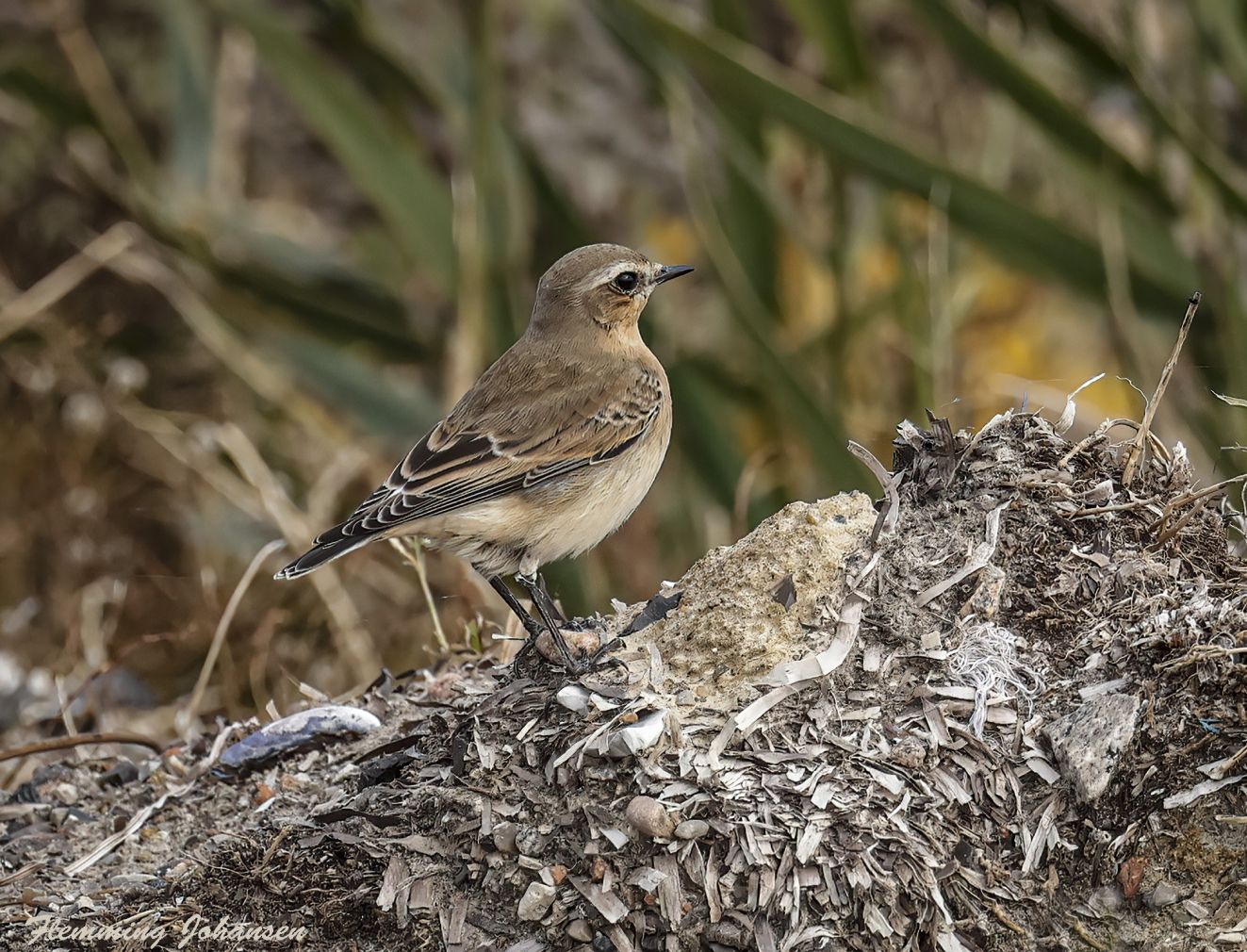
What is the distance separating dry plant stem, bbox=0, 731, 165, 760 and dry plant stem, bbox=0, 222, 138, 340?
3329 millimetres

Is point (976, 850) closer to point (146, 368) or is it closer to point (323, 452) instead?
point (323, 452)

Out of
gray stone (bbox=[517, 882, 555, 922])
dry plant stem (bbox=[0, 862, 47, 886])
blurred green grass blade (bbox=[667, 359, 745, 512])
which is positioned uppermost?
gray stone (bbox=[517, 882, 555, 922])

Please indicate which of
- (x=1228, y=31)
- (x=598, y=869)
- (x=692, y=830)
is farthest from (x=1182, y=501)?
(x=1228, y=31)

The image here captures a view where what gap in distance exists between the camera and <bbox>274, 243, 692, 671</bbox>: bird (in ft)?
14.3

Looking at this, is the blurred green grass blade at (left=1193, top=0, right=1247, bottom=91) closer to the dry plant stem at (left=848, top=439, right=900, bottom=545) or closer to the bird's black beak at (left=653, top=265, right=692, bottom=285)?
the bird's black beak at (left=653, top=265, right=692, bottom=285)

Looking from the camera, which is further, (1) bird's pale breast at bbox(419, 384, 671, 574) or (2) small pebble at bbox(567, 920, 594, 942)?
(1) bird's pale breast at bbox(419, 384, 671, 574)

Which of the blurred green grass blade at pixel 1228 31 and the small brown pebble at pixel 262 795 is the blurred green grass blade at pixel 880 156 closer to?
the blurred green grass blade at pixel 1228 31

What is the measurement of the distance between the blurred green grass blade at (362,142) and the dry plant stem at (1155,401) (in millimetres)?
4759

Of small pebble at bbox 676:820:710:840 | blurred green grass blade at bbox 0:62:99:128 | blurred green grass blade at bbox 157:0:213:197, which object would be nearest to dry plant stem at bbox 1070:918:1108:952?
small pebble at bbox 676:820:710:840

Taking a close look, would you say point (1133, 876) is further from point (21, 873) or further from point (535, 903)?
point (21, 873)

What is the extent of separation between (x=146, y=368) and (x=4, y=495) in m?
1.56

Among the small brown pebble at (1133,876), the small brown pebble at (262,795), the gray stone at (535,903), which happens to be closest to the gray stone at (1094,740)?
the small brown pebble at (1133,876)

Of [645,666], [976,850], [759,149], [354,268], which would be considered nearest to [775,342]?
[759,149]

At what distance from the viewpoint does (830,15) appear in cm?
732
